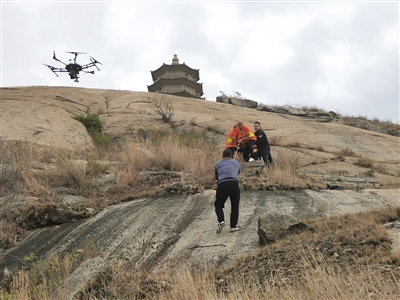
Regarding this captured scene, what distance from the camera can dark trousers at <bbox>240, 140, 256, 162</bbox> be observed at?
35.5ft

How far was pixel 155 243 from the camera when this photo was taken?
20.1 ft

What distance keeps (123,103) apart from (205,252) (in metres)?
19.5

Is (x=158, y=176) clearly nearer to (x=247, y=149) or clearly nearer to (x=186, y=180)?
(x=186, y=180)

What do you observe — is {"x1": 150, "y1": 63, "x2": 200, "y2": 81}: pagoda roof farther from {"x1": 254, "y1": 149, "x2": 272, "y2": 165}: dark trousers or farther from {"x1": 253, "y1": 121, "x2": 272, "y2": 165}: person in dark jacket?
{"x1": 254, "y1": 149, "x2": 272, "y2": 165}: dark trousers

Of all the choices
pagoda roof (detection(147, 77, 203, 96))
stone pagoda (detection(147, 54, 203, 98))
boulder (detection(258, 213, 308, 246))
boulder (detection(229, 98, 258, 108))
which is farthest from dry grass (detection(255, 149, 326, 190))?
pagoda roof (detection(147, 77, 203, 96))

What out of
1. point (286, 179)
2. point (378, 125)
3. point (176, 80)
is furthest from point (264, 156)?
point (176, 80)

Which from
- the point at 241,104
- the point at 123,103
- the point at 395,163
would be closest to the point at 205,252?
the point at 395,163

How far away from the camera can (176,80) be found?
40750 mm

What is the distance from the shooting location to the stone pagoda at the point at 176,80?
40438 millimetres

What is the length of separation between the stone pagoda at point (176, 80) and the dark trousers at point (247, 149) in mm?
29051

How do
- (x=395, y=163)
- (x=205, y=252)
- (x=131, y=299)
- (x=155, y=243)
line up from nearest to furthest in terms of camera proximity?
1. (x=131, y=299)
2. (x=205, y=252)
3. (x=155, y=243)
4. (x=395, y=163)

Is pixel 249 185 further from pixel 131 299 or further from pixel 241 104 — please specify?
pixel 241 104

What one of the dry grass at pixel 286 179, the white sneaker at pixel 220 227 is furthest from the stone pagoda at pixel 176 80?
the white sneaker at pixel 220 227

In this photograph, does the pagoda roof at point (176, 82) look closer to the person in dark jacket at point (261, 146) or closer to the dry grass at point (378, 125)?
the dry grass at point (378, 125)
